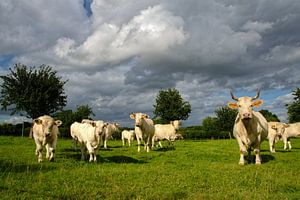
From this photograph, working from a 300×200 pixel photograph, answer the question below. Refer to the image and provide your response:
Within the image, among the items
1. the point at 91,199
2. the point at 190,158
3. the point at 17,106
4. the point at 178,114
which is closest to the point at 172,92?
the point at 178,114

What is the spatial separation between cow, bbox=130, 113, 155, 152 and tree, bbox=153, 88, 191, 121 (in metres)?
32.3

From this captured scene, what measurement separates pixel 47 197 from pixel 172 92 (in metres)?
51.9

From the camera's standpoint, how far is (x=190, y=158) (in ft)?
53.5

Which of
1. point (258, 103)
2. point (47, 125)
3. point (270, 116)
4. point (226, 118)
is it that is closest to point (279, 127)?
point (258, 103)

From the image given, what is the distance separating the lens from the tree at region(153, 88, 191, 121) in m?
56.0

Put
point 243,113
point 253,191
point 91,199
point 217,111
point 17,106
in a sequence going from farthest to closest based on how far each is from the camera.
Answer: point 217,111, point 17,106, point 243,113, point 253,191, point 91,199

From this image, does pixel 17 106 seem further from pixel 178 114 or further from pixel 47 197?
pixel 47 197

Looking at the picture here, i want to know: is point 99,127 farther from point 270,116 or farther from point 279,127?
point 270,116

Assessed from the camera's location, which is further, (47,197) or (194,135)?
(194,135)

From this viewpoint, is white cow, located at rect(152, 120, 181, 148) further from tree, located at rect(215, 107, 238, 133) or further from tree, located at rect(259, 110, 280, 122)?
tree, located at rect(259, 110, 280, 122)

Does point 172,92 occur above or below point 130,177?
above

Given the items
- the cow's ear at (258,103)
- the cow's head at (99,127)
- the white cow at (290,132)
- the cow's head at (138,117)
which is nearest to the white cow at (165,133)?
the cow's head at (138,117)

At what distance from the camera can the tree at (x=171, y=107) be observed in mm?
56031

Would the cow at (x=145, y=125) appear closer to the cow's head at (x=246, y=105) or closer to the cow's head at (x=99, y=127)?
the cow's head at (x=99, y=127)
